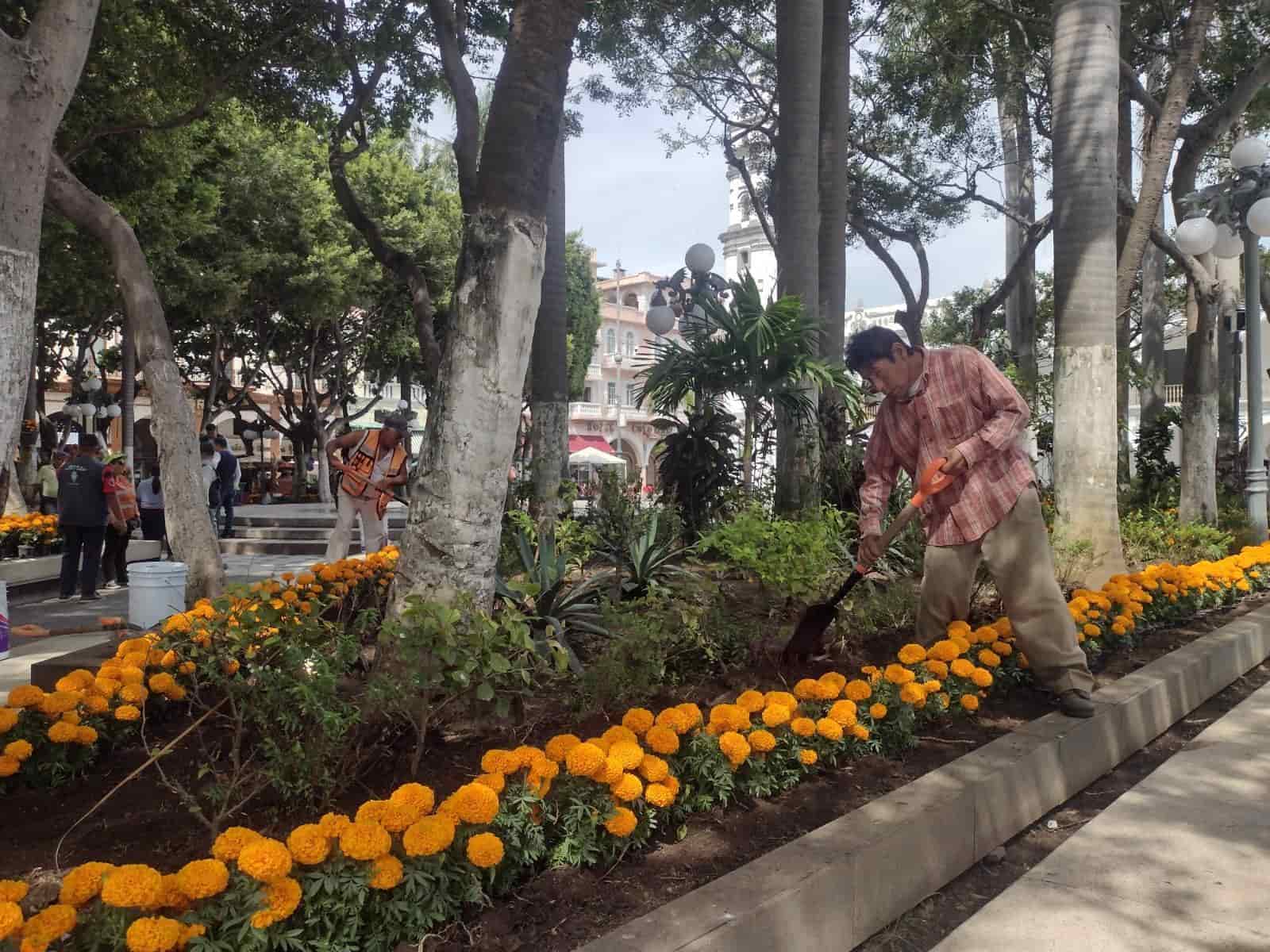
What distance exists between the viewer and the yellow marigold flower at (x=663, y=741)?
271 centimetres

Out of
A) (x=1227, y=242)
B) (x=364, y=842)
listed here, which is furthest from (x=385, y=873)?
(x=1227, y=242)

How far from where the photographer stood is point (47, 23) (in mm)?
3475

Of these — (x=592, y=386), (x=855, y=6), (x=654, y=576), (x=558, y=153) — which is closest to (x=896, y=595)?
(x=654, y=576)

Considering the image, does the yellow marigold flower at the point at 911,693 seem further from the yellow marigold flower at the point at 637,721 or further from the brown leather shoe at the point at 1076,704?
the yellow marigold flower at the point at 637,721

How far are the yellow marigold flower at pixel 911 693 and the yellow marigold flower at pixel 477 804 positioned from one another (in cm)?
176

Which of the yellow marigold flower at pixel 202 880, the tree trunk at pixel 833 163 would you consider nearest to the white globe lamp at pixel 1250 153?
the tree trunk at pixel 833 163

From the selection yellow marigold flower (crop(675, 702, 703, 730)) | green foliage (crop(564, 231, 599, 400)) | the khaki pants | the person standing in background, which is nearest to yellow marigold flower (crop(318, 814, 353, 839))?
yellow marigold flower (crop(675, 702, 703, 730))

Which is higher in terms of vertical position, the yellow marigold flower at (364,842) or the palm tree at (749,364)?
the palm tree at (749,364)

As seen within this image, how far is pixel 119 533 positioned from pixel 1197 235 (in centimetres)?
1165

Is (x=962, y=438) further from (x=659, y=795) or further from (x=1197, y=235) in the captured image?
(x=1197, y=235)

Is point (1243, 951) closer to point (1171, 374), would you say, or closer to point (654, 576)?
point (654, 576)

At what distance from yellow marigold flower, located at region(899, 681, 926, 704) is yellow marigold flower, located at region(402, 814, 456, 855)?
6.22ft

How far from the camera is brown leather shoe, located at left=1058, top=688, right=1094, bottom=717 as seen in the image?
3.85m

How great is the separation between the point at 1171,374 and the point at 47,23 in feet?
101
